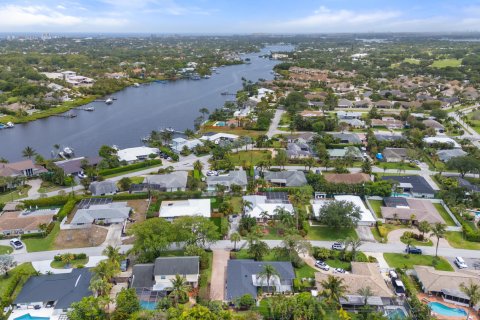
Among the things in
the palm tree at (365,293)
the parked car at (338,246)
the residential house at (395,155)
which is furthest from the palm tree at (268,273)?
the residential house at (395,155)

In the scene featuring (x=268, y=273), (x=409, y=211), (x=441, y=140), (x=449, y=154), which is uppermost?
(x=268, y=273)

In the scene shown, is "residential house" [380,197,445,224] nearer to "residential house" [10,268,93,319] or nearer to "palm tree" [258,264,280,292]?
"palm tree" [258,264,280,292]

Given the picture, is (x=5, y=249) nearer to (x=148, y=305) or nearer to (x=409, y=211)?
(x=148, y=305)

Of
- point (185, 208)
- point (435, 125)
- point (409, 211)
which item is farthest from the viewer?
point (435, 125)

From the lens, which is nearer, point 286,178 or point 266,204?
point 266,204

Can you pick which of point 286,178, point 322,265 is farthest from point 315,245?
point 286,178

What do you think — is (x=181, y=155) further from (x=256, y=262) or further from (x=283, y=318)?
(x=283, y=318)
